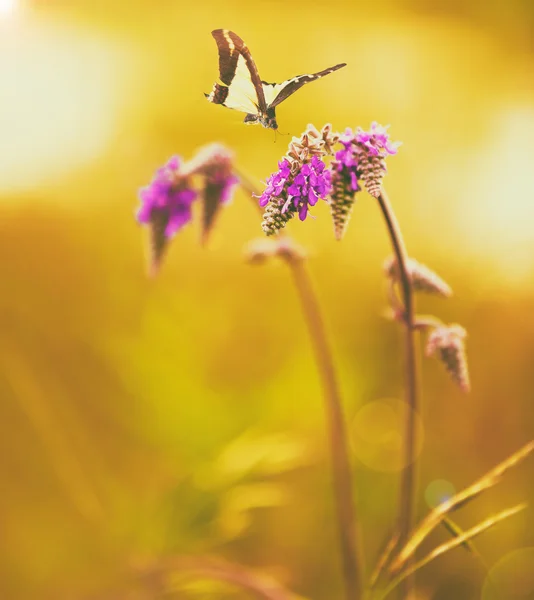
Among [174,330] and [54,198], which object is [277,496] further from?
[54,198]

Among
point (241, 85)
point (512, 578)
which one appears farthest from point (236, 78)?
point (512, 578)

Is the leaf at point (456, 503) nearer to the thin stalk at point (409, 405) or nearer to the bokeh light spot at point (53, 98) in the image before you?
the thin stalk at point (409, 405)

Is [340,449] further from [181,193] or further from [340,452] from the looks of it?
[181,193]

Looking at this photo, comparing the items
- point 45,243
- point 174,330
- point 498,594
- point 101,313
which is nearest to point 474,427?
point 498,594

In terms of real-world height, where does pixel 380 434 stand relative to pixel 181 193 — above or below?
below

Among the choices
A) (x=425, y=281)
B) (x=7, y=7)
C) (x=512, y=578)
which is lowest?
(x=512, y=578)
